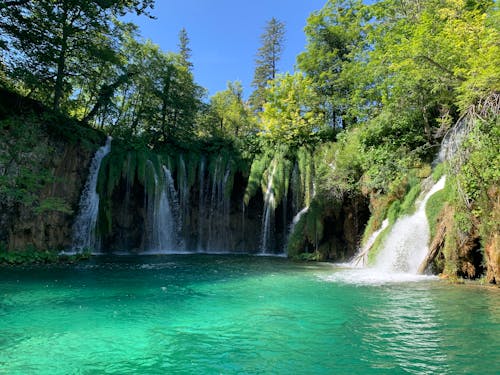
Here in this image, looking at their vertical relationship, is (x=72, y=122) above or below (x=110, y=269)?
above

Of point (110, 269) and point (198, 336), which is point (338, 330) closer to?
point (198, 336)

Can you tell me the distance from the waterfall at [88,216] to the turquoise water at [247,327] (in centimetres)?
842

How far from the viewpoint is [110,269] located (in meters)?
13.0

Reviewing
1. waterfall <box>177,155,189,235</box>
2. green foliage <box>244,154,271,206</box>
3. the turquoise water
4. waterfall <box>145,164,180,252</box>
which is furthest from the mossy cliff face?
green foliage <box>244,154,271,206</box>

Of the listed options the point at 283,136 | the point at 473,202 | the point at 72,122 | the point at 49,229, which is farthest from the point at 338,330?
the point at 283,136

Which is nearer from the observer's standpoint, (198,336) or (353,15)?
(198,336)

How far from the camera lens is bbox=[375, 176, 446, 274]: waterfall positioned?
1184cm

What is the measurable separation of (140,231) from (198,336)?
17.3 m

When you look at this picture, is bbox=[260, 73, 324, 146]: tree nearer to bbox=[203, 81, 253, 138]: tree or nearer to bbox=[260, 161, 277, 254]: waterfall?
bbox=[260, 161, 277, 254]: waterfall

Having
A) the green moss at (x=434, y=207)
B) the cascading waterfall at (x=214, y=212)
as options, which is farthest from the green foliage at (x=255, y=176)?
the green moss at (x=434, y=207)

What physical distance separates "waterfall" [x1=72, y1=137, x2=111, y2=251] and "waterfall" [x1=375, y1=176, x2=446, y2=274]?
13767mm

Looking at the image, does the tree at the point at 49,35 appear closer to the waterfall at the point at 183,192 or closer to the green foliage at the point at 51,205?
the green foliage at the point at 51,205

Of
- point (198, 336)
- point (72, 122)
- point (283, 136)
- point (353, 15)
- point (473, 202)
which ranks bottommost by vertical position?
point (198, 336)

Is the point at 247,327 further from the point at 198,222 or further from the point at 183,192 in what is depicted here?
the point at 198,222
